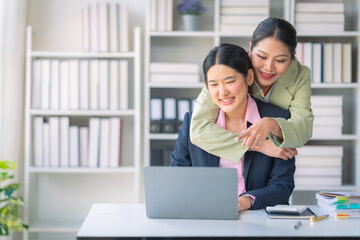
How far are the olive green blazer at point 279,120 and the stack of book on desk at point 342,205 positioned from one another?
0.23 meters

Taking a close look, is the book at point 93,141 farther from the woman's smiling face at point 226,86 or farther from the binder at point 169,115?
the woman's smiling face at point 226,86

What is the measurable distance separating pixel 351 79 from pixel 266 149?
187 cm

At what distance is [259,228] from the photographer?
1.54 meters

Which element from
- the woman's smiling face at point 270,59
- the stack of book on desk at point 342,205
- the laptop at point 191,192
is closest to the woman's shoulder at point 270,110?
the woman's smiling face at point 270,59

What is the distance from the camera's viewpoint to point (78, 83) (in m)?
3.35

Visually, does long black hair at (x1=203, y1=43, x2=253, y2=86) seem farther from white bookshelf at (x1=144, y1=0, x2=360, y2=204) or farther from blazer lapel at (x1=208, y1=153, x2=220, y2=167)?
white bookshelf at (x1=144, y1=0, x2=360, y2=204)

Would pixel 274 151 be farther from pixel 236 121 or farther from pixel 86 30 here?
pixel 86 30

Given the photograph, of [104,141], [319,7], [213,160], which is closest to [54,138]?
[104,141]

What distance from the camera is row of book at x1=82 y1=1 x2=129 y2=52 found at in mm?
3367

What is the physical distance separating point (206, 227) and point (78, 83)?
6.68 ft

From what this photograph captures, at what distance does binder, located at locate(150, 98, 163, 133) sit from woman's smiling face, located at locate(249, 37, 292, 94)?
142cm

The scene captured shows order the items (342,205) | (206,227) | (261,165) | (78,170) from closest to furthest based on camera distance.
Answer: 1. (206,227)
2. (342,205)
3. (261,165)
4. (78,170)

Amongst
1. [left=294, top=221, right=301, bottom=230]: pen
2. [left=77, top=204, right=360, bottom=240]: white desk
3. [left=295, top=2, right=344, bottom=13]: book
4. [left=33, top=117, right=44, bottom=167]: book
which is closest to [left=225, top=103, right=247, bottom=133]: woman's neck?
[left=77, top=204, right=360, bottom=240]: white desk

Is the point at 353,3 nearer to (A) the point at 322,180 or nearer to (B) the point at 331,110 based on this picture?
(B) the point at 331,110
